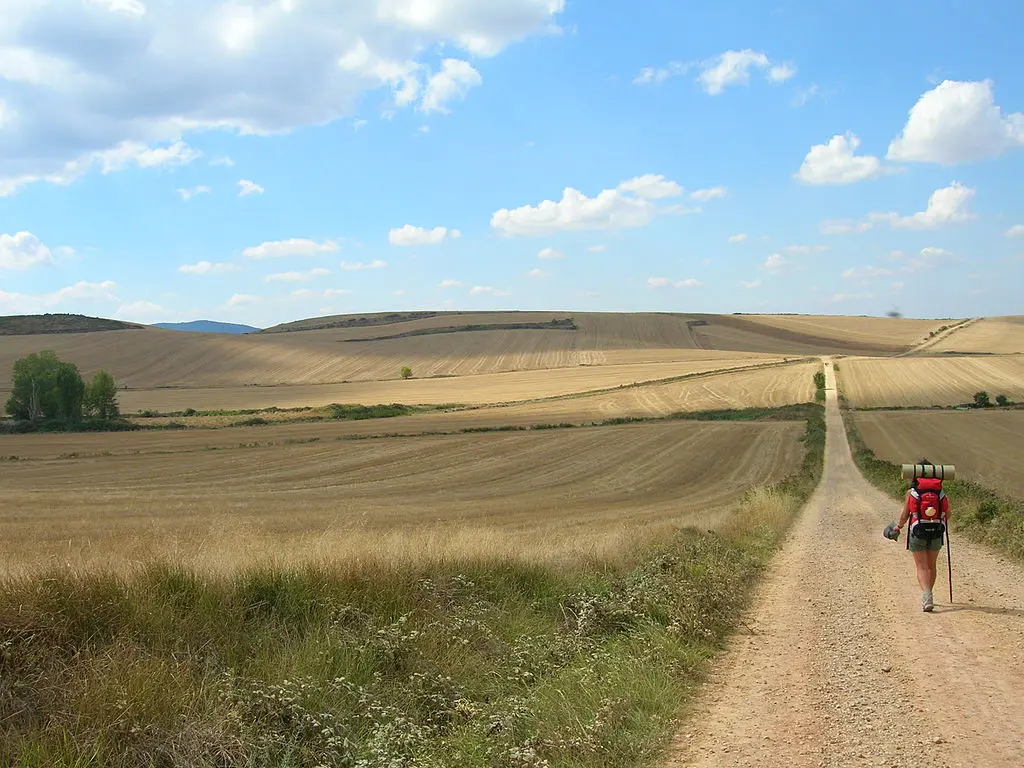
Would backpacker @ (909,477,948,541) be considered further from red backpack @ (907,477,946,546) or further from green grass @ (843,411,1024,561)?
green grass @ (843,411,1024,561)

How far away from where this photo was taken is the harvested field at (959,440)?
121ft

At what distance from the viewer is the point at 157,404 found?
84.4m

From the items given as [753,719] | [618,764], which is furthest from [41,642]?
[753,719]

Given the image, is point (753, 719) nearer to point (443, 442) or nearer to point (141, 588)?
point (141, 588)

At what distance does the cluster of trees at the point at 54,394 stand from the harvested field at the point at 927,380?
2576 inches

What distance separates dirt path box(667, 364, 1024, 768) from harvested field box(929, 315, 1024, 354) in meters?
119

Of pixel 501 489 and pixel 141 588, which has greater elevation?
pixel 141 588

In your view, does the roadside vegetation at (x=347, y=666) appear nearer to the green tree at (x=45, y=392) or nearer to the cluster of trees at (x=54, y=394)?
the cluster of trees at (x=54, y=394)

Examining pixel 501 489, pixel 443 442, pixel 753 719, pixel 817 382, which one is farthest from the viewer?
pixel 817 382

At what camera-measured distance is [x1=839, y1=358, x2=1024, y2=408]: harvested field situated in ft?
232

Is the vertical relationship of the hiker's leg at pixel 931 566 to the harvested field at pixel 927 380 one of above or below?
below

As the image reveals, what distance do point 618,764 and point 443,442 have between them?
43.8 metres

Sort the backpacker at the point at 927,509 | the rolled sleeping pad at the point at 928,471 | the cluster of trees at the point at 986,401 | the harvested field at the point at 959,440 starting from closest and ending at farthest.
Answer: the backpacker at the point at 927,509 < the rolled sleeping pad at the point at 928,471 < the harvested field at the point at 959,440 < the cluster of trees at the point at 986,401

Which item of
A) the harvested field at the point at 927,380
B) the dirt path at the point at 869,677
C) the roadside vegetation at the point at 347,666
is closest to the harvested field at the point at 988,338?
the harvested field at the point at 927,380
